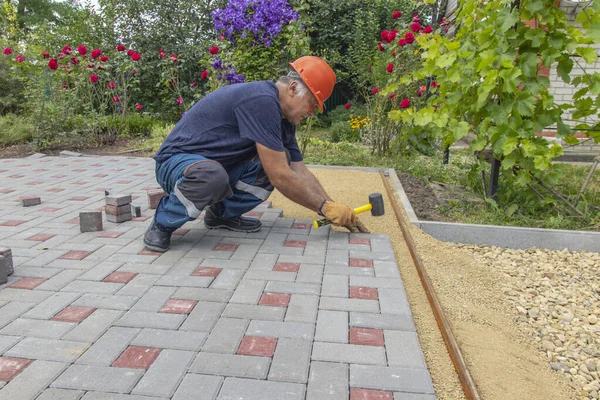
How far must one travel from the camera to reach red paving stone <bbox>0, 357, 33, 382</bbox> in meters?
1.78

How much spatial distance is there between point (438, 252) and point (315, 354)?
6.01ft

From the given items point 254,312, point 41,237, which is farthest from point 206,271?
point 41,237

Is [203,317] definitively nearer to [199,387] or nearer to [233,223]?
[199,387]

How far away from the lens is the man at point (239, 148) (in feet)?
9.55

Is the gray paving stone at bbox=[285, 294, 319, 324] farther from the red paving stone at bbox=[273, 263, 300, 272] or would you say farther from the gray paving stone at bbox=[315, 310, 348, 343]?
the red paving stone at bbox=[273, 263, 300, 272]

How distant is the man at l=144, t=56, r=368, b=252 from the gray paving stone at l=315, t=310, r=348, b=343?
94 cm

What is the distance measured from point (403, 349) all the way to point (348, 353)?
0.83ft

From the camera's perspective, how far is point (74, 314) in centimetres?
227

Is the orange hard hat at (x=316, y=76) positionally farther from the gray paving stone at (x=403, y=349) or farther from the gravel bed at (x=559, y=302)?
the gravel bed at (x=559, y=302)

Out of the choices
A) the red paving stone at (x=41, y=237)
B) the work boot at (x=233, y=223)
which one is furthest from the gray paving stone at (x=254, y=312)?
the red paving stone at (x=41, y=237)

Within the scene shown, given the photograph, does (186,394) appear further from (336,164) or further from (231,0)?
(231,0)

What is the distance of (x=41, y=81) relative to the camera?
7.55 metres

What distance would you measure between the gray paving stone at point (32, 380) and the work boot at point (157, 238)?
1.29 metres

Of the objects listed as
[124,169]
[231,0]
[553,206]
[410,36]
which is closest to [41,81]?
[124,169]
